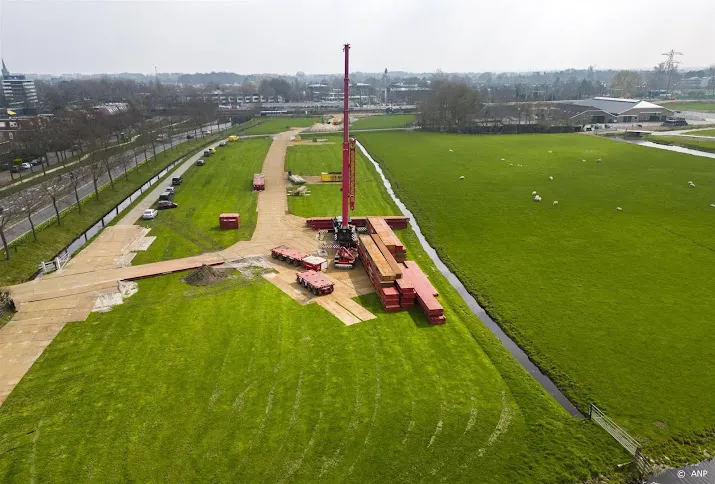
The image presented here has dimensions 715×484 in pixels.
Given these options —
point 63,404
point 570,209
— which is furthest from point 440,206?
point 63,404

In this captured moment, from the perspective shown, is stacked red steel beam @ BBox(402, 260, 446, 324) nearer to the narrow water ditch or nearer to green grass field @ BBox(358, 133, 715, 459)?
the narrow water ditch

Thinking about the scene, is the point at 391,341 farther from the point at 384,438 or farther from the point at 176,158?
the point at 176,158

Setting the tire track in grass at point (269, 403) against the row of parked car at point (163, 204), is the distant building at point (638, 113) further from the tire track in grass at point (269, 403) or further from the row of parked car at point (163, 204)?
the tire track in grass at point (269, 403)

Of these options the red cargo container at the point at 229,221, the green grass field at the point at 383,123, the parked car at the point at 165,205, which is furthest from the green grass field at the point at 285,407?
the green grass field at the point at 383,123

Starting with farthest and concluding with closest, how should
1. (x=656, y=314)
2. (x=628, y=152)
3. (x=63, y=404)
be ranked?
(x=628, y=152) → (x=656, y=314) → (x=63, y=404)

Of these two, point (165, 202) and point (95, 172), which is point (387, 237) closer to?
point (165, 202)

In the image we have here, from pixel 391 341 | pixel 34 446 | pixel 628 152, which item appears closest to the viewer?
pixel 34 446
